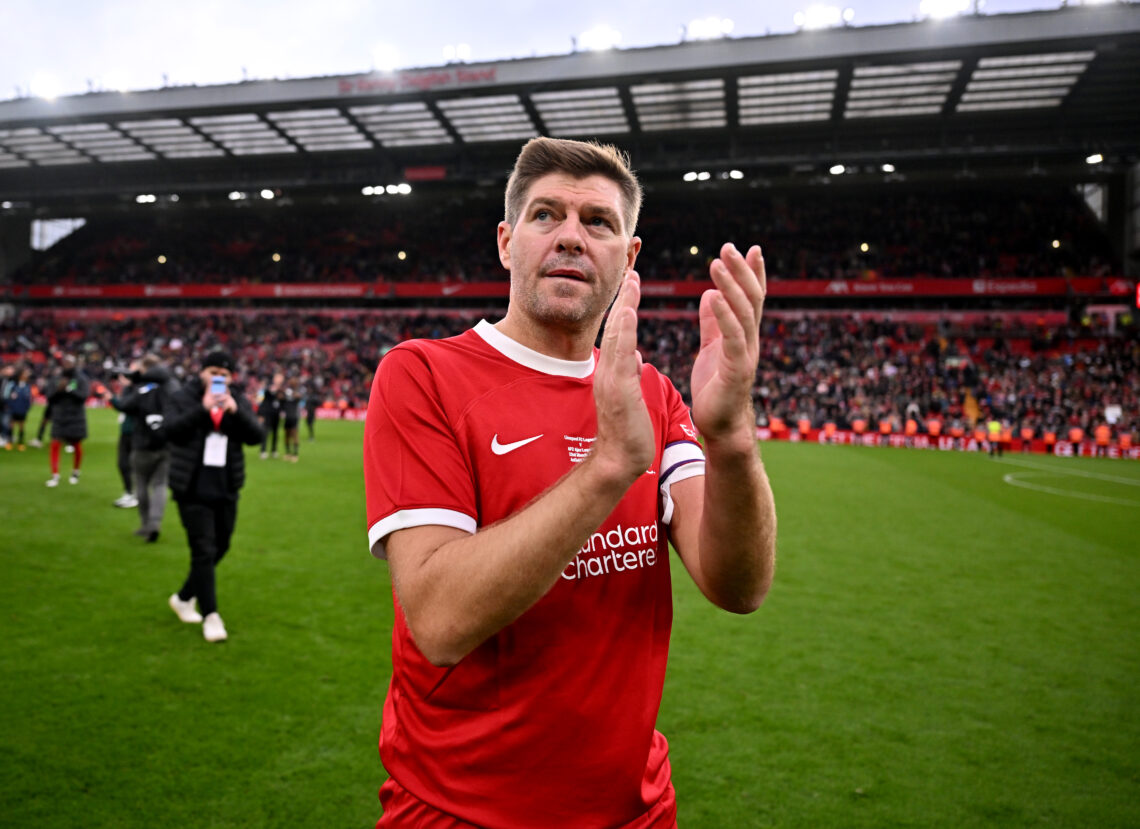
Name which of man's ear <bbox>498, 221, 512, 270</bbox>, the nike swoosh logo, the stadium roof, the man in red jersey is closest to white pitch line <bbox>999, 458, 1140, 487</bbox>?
the stadium roof

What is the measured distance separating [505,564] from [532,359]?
27.6 inches

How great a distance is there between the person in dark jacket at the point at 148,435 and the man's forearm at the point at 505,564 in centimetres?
798

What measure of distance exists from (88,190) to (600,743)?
5113 centimetres

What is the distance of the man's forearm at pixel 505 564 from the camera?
1.23 m

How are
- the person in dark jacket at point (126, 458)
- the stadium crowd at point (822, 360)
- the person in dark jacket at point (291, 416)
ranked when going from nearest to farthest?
the person in dark jacket at point (126, 458)
the person in dark jacket at point (291, 416)
the stadium crowd at point (822, 360)

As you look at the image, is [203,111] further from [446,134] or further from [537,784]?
[537,784]

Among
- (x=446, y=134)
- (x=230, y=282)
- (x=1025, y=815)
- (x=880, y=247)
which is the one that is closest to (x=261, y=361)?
(x=230, y=282)

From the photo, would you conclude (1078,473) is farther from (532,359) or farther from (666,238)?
(666,238)

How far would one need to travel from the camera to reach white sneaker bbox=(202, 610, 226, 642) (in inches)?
222

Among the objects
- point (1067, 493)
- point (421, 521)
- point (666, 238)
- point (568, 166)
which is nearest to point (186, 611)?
point (421, 521)

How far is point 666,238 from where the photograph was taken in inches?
1761

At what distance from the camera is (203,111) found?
32938 millimetres

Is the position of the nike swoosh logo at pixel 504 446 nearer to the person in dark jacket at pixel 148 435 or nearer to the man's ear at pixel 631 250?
the man's ear at pixel 631 250

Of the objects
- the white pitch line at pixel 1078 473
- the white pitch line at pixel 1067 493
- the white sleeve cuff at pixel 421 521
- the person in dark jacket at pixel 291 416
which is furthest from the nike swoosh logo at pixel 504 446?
the white pitch line at pixel 1078 473
